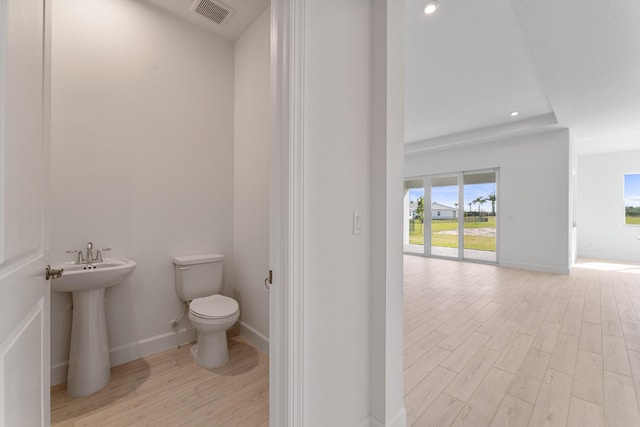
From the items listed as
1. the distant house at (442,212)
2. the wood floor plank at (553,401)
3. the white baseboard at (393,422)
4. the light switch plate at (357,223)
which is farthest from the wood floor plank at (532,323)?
the distant house at (442,212)

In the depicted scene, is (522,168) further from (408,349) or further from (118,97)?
(118,97)

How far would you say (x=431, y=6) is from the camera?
2.21 m

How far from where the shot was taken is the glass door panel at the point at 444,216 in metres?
6.53

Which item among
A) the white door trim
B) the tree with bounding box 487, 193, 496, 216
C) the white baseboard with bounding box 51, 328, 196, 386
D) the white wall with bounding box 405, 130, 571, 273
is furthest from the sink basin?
the tree with bounding box 487, 193, 496, 216

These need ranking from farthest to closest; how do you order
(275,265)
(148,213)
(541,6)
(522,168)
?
(522,168) → (148,213) → (541,6) → (275,265)

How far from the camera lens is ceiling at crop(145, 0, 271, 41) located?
2164 mm

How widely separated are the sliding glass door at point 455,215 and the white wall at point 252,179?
5576mm

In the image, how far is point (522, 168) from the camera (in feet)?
17.8

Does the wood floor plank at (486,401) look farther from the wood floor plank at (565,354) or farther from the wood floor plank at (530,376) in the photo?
the wood floor plank at (565,354)

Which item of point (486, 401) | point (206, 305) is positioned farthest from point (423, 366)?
point (206, 305)

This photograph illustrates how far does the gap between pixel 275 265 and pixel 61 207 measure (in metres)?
1.78

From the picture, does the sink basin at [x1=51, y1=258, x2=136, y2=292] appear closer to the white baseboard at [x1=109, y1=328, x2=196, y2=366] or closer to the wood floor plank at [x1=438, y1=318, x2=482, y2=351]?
the white baseboard at [x1=109, y1=328, x2=196, y2=366]

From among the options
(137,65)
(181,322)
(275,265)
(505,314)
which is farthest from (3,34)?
(505,314)

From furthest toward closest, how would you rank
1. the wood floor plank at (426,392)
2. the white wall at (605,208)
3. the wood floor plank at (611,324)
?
the white wall at (605,208), the wood floor plank at (611,324), the wood floor plank at (426,392)
